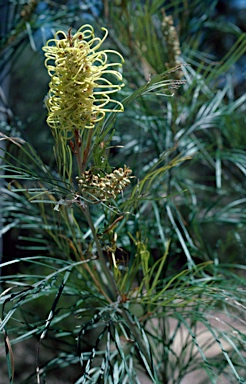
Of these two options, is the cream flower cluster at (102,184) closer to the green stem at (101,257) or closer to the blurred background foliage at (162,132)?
the green stem at (101,257)

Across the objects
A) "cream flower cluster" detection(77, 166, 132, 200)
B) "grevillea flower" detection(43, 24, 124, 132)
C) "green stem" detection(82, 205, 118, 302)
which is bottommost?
"green stem" detection(82, 205, 118, 302)

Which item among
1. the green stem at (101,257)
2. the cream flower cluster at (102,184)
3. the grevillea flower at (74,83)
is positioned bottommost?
the green stem at (101,257)

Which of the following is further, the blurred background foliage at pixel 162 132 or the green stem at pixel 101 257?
the blurred background foliage at pixel 162 132

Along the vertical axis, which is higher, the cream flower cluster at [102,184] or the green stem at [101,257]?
the cream flower cluster at [102,184]

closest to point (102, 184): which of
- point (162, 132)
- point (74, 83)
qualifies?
point (74, 83)

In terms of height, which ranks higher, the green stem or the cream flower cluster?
the cream flower cluster

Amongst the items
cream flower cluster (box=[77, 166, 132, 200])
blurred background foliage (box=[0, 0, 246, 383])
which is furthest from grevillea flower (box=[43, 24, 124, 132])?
blurred background foliage (box=[0, 0, 246, 383])

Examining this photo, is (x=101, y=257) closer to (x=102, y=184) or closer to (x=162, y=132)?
(x=102, y=184)

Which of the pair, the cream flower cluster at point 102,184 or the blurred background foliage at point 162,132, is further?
the blurred background foliage at point 162,132

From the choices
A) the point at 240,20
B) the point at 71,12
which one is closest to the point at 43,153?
the point at 71,12

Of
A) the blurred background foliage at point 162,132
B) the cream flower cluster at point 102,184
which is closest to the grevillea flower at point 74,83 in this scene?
the cream flower cluster at point 102,184

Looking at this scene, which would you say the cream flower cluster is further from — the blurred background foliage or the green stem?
the blurred background foliage

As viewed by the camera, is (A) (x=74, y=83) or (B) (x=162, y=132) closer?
(A) (x=74, y=83)

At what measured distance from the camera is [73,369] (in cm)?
106
